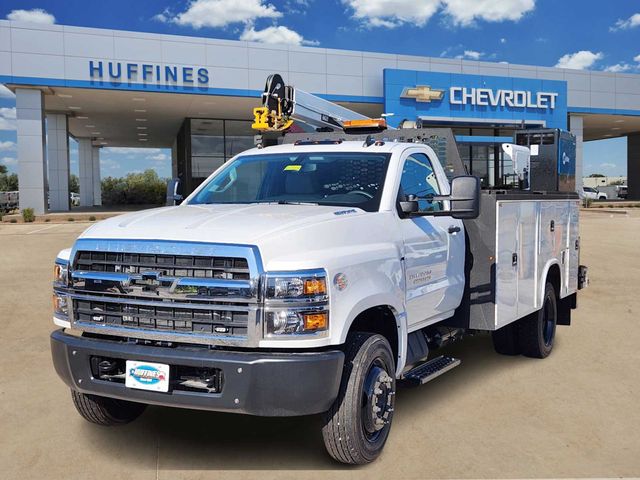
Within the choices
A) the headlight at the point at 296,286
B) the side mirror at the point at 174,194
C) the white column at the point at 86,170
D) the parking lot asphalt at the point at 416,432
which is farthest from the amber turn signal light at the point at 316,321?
the white column at the point at 86,170

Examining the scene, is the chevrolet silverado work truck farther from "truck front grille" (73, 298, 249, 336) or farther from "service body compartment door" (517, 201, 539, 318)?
"service body compartment door" (517, 201, 539, 318)

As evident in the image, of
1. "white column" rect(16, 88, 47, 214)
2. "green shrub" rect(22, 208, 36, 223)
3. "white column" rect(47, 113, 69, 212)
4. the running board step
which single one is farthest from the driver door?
"white column" rect(47, 113, 69, 212)

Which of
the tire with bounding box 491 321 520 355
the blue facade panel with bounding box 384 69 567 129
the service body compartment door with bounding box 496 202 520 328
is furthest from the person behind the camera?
the blue facade panel with bounding box 384 69 567 129

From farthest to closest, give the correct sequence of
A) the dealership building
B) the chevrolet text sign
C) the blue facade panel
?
the chevrolet text sign, the blue facade panel, the dealership building

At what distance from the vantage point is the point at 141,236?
12.5 feet

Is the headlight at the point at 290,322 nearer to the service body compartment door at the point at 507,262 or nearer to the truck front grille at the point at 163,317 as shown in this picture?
the truck front grille at the point at 163,317

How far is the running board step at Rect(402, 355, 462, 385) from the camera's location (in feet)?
15.1

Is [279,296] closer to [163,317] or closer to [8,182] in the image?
[163,317]

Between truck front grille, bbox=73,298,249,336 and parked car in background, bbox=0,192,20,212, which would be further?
parked car in background, bbox=0,192,20,212

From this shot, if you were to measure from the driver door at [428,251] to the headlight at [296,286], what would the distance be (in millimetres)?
1103

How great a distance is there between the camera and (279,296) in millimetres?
3459

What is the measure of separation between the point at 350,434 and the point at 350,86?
29.7 m

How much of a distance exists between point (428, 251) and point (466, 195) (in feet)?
2.05

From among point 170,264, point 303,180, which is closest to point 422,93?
point 303,180
